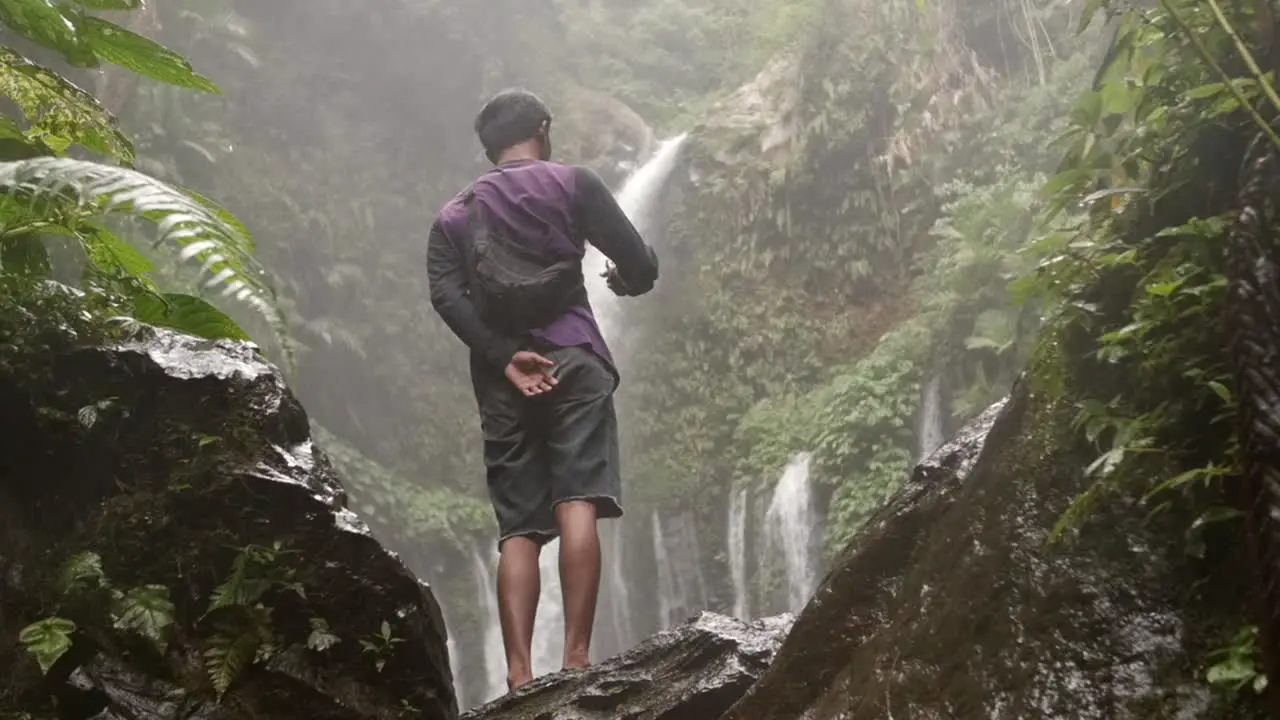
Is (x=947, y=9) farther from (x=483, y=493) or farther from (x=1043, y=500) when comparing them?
(x=1043, y=500)

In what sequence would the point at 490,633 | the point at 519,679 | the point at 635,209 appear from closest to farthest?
1. the point at 519,679
2. the point at 490,633
3. the point at 635,209

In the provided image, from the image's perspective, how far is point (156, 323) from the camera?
2.04 metres

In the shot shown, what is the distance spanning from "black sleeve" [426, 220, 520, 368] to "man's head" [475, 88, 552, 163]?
1.22ft

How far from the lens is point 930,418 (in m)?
8.47

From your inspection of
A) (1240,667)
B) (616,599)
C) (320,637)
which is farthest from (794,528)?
(1240,667)

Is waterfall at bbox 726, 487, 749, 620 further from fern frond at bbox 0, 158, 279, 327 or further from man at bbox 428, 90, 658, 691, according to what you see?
fern frond at bbox 0, 158, 279, 327

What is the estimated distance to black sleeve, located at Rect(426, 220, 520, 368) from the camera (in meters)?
3.00

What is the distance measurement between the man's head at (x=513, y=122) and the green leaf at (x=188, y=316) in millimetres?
1481

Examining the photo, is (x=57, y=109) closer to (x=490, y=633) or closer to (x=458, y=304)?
(x=458, y=304)

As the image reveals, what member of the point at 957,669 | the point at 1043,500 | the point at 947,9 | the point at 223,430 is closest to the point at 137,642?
the point at 223,430

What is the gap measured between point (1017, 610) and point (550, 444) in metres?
1.78

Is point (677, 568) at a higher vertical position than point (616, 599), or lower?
higher

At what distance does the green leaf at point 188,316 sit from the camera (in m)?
1.99

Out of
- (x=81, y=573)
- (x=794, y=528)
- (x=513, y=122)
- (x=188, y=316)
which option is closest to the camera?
(x=81, y=573)
